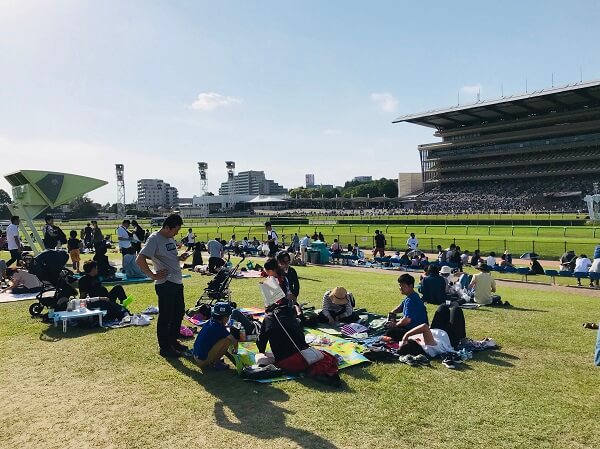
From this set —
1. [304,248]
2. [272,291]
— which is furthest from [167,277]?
[304,248]

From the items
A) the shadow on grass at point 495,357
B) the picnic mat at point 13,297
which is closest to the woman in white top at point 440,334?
the shadow on grass at point 495,357

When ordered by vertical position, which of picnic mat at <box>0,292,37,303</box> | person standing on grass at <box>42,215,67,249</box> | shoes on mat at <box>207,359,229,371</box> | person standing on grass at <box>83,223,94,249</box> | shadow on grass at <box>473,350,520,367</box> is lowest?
shadow on grass at <box>473,350,520,367</box>

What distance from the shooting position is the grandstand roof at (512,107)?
89838 millimetres

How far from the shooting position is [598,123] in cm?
9544

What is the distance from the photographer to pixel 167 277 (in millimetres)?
7430

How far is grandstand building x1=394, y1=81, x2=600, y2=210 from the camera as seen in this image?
307 feet

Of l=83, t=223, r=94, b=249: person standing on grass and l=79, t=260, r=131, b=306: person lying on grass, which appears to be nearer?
l=79, t=260, r=131, b=306: person lying on grass

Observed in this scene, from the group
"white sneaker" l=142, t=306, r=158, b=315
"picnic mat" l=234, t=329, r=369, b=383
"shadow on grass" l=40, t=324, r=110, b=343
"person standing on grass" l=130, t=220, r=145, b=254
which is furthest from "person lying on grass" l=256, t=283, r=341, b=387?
"person standing on grass" l=130, t=220, r=145, b=254

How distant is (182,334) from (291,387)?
3.21m

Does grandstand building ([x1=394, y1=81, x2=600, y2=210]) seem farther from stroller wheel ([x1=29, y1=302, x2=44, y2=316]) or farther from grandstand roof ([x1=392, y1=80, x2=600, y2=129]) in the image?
stroller wheel ([x1=29, y1=302, x2=44, y2=316])

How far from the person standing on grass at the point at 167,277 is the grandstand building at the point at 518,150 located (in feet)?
298

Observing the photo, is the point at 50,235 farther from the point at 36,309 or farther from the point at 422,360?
the point at 422,360

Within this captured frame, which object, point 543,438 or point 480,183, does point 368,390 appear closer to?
point 543,438

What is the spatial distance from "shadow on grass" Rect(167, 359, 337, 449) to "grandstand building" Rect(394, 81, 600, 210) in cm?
9105
